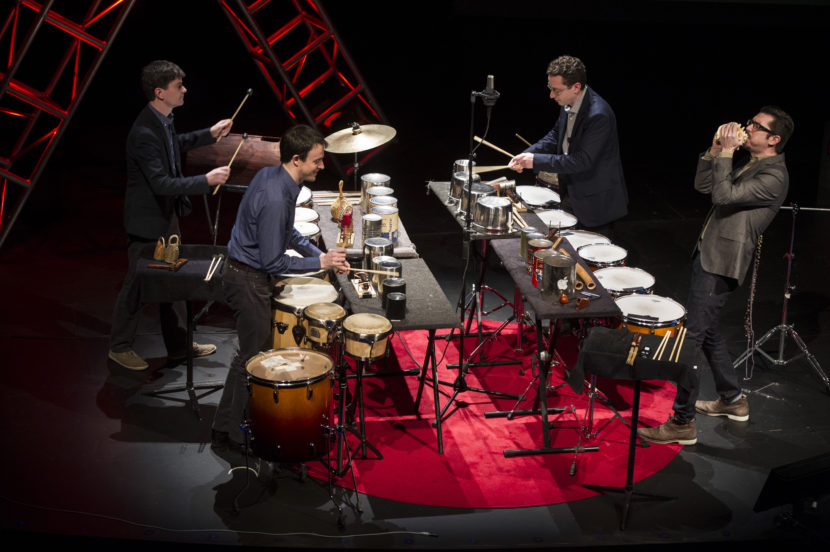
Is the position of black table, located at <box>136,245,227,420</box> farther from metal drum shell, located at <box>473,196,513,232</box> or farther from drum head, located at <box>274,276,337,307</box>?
metal drum shell, located at <box>473,196,513,232</box>

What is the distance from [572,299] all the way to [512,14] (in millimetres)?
9048

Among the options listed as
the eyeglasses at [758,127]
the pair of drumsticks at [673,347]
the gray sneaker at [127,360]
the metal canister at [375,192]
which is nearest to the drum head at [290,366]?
the pair of drumsticks at [673,347]

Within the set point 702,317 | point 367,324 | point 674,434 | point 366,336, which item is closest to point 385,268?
point 367,324

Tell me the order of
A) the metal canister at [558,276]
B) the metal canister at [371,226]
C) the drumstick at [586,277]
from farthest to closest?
the metal canister at [371,226] → the drumstick at [586,277] → the metal canister at [558,276]

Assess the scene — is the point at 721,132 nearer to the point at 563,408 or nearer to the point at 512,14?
the point at 563,408

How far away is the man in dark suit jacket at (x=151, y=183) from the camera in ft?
18.9

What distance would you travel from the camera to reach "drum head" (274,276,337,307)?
198 inches

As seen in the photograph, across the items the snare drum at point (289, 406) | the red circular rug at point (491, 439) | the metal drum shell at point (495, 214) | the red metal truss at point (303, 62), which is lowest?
the red circular rug at point (491, 439)

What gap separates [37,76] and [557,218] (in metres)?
7.77

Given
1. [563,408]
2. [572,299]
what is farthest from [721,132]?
[563,408]

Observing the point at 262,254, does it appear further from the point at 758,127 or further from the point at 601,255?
the point at 758,127

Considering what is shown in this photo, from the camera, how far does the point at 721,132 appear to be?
5.10 m

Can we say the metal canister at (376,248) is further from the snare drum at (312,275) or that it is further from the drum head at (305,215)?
the drum head at (305,215)

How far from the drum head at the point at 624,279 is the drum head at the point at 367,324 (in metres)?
1.47
